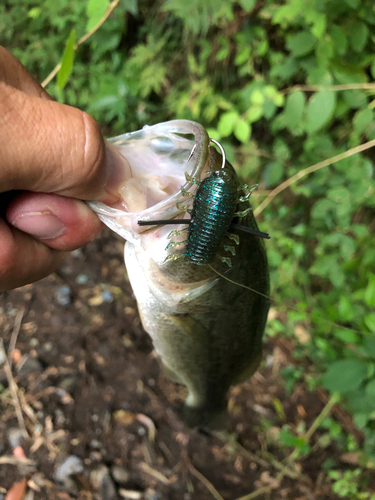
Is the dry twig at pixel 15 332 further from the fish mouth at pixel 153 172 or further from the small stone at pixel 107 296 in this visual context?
the fish mouth at pixel 153 172

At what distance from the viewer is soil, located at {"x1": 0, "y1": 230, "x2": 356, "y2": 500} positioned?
185 cm

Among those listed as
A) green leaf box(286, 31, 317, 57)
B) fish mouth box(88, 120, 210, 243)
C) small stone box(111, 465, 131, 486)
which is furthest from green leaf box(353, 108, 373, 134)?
small stone box(111, 465, 131, 486)

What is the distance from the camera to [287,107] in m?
1.81

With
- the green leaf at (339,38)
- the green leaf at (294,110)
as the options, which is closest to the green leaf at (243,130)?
the green leaf at (294,110)

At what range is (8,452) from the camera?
1803 mm

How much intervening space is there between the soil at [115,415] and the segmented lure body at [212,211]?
1783 millimetres

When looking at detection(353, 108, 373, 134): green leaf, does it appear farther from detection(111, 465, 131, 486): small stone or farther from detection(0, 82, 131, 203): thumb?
detection(111, 465, 131, 486): small stone

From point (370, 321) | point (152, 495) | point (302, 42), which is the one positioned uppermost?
point (302, 42)

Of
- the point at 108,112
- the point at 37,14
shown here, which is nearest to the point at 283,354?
the point at 108,112

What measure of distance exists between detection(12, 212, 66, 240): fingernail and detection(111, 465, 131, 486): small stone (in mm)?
1667

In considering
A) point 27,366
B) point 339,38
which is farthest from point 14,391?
point 339,38

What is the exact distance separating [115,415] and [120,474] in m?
Answer: 0.32

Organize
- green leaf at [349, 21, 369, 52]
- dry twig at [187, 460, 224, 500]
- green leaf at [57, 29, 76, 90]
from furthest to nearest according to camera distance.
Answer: dry twig at [187, 460, 224, 500], green leaf at [349, 21, 369, 52], green leaf at [57, 29, 76, 90]

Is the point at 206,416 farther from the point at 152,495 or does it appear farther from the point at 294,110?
the point at 294,110
